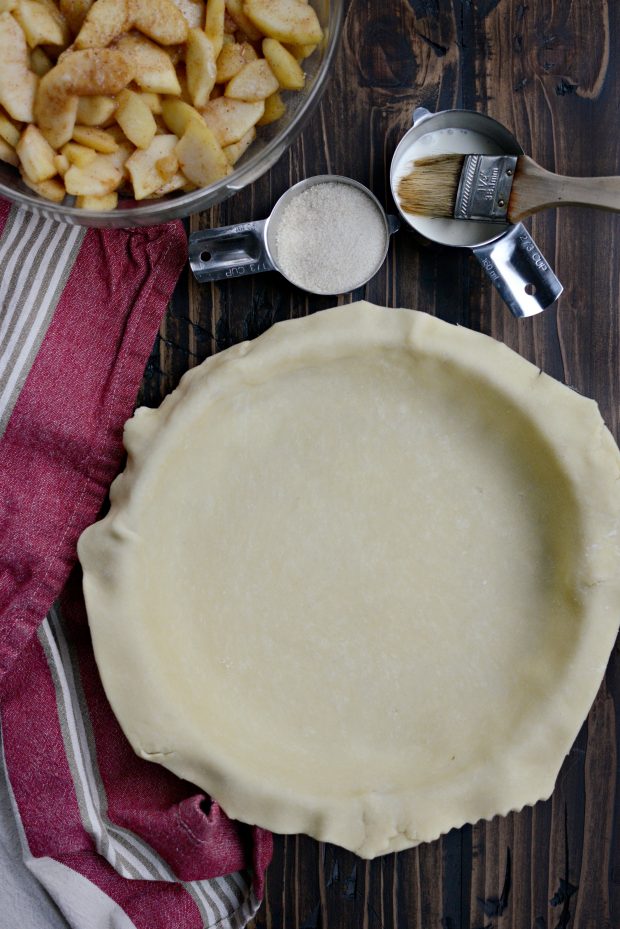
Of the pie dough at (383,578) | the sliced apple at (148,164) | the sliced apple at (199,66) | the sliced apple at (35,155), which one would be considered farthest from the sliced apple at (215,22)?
the pie dough at (383,578)

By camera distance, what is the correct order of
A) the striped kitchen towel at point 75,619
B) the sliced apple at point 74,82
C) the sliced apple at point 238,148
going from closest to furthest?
1. the sliced apple at point 74,82
2. the sliced apple at point 238,148
3. the striped kitchen towel at point 75,619

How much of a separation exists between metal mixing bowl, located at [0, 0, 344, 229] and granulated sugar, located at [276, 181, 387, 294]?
0.12 m

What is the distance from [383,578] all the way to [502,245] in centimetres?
47

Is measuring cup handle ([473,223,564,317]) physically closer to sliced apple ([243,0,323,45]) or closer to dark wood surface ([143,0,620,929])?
dark wood surface ([143,0,620,929])

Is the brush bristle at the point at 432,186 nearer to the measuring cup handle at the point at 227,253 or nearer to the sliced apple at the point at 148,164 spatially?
the measuring cup handle at the point at 227,253

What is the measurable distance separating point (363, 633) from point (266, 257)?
516mm

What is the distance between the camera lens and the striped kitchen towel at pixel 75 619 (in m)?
1.05

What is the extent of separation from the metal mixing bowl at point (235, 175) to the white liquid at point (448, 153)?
6.8 inches

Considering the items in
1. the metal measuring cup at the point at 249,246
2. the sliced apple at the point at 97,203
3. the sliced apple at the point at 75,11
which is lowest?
the metal measuring cup at the point at 249,246

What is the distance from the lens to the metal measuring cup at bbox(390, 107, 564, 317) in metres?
1.08

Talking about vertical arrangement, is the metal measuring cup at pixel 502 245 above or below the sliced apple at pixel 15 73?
below

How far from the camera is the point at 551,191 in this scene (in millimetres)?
1036

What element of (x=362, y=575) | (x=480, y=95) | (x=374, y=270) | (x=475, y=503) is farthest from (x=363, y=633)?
(x=480, y=95)

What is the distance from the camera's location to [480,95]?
3.75ft
